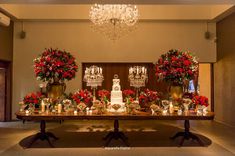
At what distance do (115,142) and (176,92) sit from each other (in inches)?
60.8

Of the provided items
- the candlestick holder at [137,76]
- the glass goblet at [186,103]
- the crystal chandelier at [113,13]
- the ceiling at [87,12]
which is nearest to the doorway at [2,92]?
the ceiling at [87,12]

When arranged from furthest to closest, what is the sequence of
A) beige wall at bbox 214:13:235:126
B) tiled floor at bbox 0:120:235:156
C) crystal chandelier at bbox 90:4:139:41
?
1. beige wall at bbox 214:13:235:126
2. crystal chandelier at bbox 90:4:139:41
3. tiled floor at bbox 0:120:235:156

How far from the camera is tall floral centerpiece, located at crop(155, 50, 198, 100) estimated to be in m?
5.19

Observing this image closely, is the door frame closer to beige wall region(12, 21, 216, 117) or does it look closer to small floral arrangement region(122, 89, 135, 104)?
beige wall region(12, 21, 216, 117)

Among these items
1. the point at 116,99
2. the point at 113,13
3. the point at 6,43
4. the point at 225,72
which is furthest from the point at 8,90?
the point at 225,72

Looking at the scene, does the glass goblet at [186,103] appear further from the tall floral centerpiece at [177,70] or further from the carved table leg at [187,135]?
the carved table leg at [187,135]

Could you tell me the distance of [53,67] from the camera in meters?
5.11

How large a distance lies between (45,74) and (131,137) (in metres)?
2.29

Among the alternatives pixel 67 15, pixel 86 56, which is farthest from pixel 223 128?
pixel 67 15

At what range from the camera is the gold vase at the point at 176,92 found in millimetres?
5246

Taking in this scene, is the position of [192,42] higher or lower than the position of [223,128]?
higher

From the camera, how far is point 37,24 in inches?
344

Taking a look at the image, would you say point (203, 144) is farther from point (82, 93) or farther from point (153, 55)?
point (153, 55)

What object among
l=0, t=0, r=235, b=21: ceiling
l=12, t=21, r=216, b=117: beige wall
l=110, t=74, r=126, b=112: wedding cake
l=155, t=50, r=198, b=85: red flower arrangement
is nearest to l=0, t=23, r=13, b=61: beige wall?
l=12, t=21, r=216, b=117: beige wall
